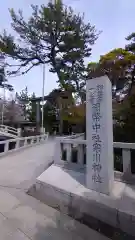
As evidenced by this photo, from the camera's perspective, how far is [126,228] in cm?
281

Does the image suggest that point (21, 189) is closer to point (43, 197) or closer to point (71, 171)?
point (43, 197)

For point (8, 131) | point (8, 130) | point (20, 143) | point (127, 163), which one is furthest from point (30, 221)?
point (8, 131)

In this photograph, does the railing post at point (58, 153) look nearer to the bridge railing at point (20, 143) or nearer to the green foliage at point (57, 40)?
the bridge railing at point (20, 143)

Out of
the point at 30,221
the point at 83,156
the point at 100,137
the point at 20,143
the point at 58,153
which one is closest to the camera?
the point at 30,221

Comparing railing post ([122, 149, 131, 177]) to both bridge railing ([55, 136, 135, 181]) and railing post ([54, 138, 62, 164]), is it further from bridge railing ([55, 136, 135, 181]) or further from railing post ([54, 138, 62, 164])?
railing post ([54, 138, 62, 164])

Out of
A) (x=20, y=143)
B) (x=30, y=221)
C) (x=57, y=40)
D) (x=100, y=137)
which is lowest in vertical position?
(x=30, y=221)

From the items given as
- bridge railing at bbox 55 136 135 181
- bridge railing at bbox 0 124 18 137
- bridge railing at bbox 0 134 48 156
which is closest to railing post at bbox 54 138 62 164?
bridge railing at bbox 55 136 135 181

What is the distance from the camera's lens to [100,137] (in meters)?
3.58

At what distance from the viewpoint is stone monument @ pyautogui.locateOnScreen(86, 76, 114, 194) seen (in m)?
3.50

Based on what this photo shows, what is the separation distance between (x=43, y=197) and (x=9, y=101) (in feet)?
101

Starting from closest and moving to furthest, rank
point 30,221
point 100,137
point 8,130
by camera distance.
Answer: point 30,221
point 100,137
point 8,130

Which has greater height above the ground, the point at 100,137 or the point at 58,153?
the point at 100,137

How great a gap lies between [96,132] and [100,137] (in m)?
0.13

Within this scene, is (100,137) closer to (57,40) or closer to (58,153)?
(58,153)
